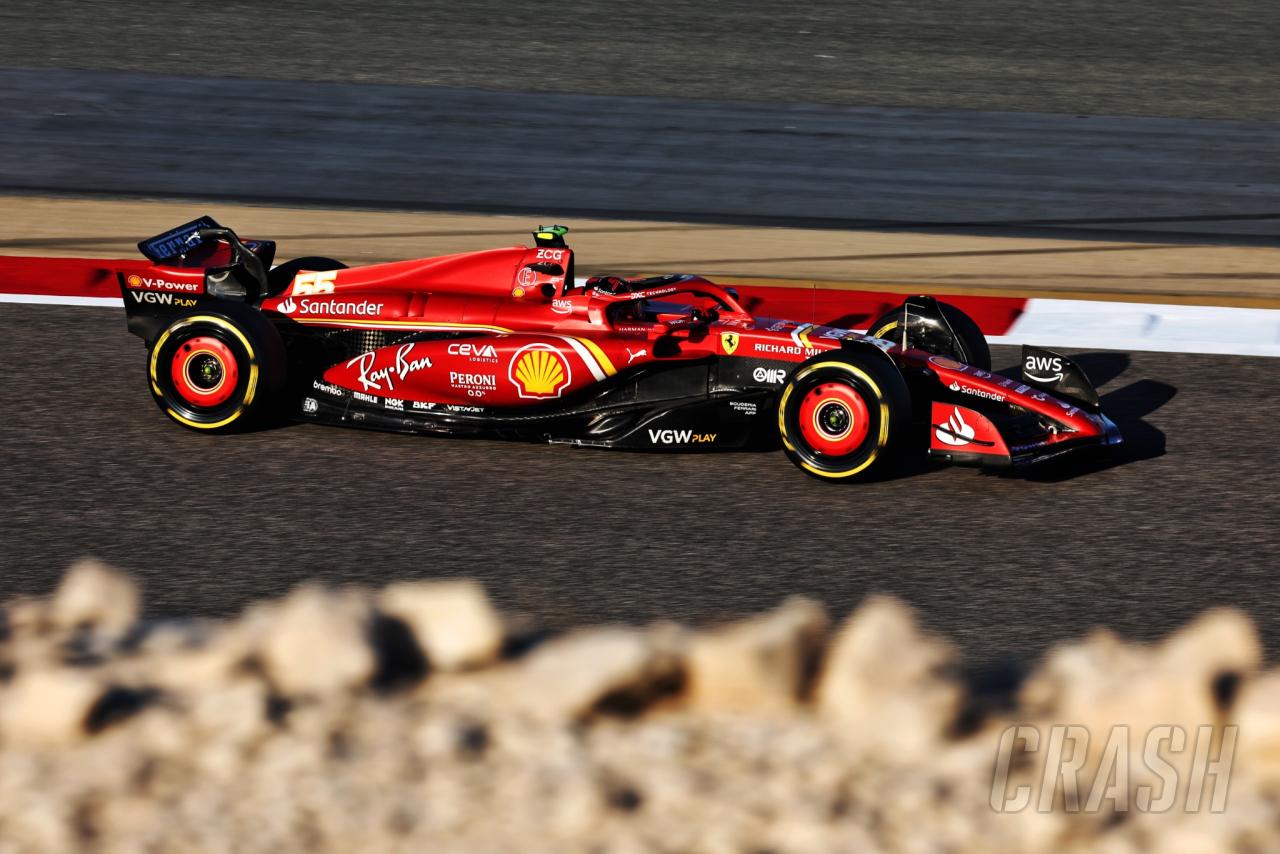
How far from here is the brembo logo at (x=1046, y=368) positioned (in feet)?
23.3

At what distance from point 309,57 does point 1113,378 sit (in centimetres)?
1146

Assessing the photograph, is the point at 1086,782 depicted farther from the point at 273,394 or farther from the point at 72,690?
the point at 273,394

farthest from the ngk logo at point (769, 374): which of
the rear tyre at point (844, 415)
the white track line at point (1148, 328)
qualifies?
the white track line at point (1148, 328)

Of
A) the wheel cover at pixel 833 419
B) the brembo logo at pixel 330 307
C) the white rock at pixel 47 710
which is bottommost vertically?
the white rock at pixel 47 710

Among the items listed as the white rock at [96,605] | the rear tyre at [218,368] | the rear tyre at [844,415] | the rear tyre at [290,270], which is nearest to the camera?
the white rock at [96,605]

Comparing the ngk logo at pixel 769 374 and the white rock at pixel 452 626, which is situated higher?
the ngk logo at pixel 769 374

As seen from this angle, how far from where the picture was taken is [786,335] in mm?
7008

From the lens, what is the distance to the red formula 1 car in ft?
21.9

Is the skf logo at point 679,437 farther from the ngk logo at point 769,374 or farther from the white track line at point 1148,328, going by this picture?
the white track line at point 1148,328

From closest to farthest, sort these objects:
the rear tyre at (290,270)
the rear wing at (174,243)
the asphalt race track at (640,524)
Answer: the asphalt race track at (640,524)
the rear tyre at (290,270)
the rear wing at (174,243)

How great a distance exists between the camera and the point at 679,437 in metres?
6.93

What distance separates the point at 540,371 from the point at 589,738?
3.88 m

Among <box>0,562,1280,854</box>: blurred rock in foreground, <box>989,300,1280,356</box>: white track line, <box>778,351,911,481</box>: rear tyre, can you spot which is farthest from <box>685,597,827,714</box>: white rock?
<box>989,300,1280,356</box>: white track line

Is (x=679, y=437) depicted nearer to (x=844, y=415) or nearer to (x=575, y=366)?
(x=575, y=366)
